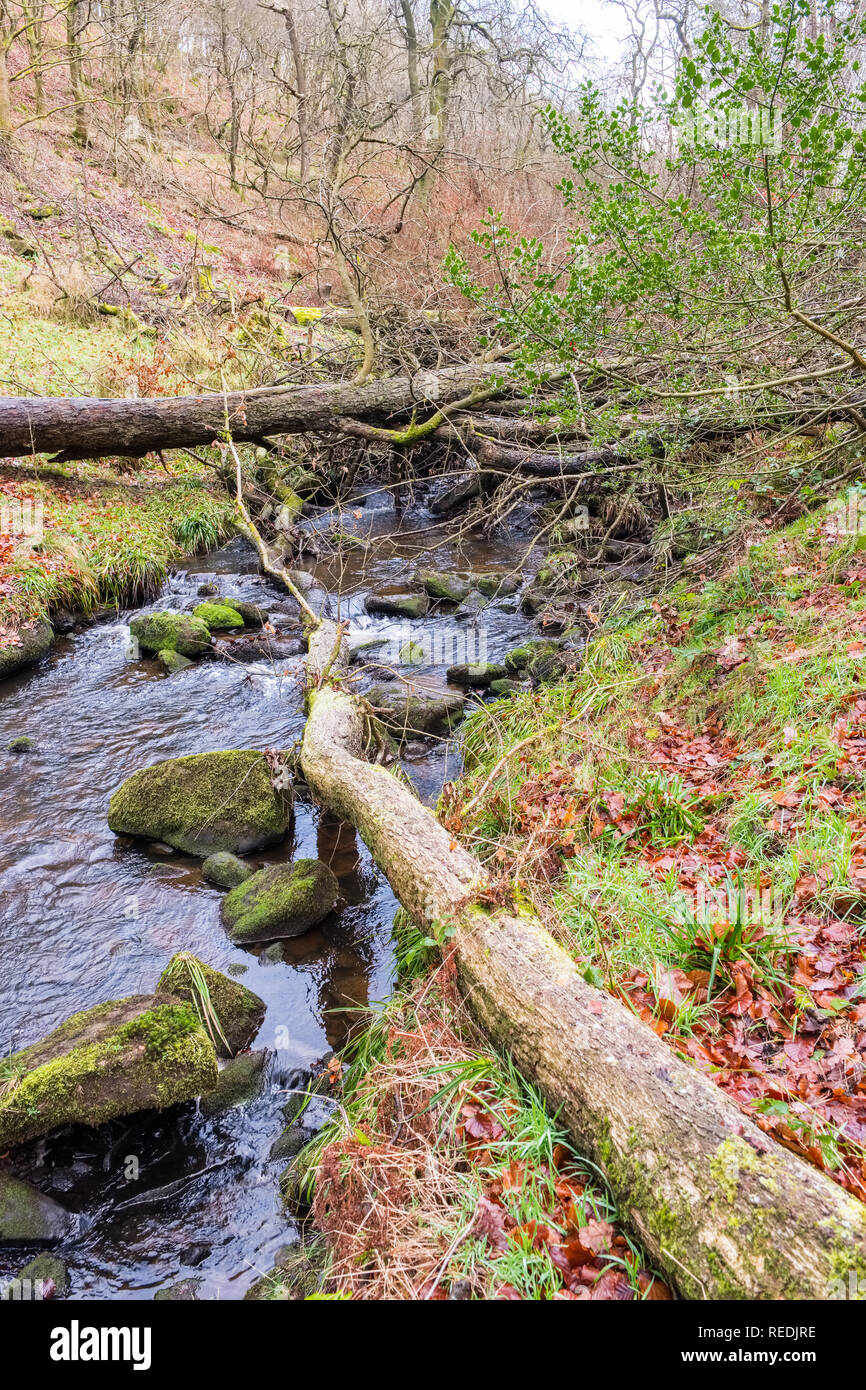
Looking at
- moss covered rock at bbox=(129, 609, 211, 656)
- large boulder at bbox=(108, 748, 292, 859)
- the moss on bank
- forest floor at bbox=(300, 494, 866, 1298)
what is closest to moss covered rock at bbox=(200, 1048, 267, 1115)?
forest floor at bbox=(300, 494, 866, 1298)

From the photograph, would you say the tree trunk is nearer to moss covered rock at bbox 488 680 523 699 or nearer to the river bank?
the river bank

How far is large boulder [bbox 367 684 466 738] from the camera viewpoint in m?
6.73

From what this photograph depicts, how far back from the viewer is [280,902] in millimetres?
4629

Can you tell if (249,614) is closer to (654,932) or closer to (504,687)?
(504,687)

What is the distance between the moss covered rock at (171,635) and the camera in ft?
26.7

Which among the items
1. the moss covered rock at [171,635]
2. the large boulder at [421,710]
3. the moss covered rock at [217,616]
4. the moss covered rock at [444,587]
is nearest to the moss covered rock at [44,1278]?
the large boulder at [421,710]

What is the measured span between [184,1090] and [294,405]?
27.9 feet

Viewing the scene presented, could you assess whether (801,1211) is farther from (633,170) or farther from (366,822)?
(633,170)

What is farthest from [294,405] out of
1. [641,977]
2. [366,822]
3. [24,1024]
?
[641,977]

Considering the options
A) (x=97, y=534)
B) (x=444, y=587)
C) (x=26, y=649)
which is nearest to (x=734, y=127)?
(x=444, y=587)

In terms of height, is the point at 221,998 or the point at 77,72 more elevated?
the point at 77,72

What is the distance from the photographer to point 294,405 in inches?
388

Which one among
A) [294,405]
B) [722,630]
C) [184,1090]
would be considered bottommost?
[184,1090]

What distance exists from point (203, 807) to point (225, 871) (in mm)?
583
